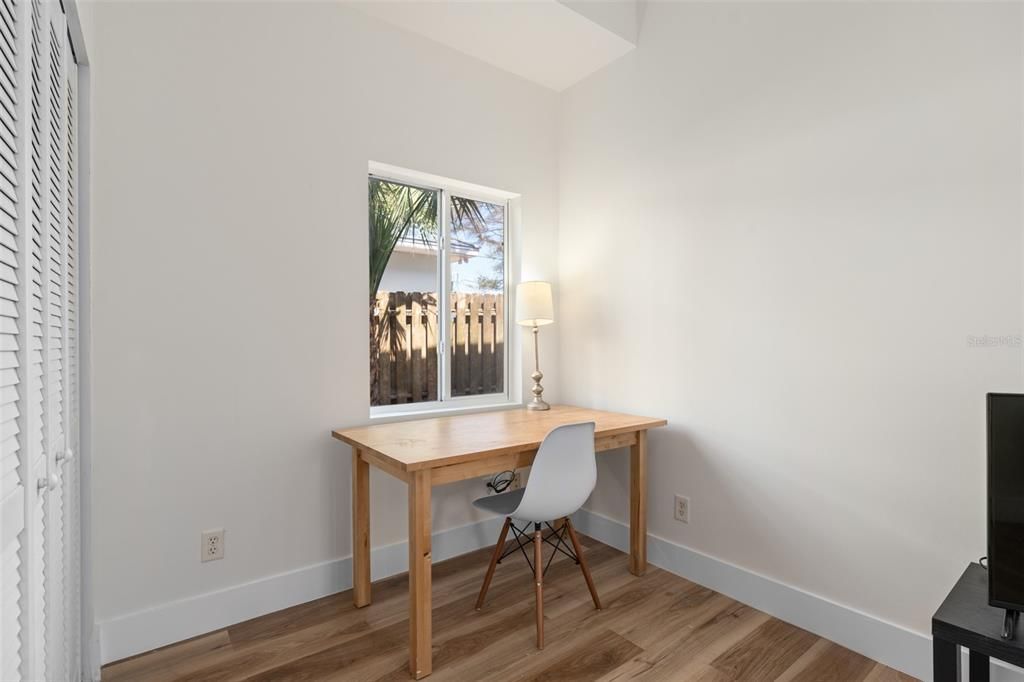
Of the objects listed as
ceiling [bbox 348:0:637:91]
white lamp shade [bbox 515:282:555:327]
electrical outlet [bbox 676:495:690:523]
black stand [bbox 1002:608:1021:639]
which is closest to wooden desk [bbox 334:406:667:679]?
electrical outlet [bbox 676:495:690:523]

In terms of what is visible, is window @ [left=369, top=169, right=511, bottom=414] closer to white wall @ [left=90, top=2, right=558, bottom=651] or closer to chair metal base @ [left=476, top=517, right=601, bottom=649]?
white wall @ [left=90, top=2, right=558, bottom=651]

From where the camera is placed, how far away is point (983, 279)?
169cm

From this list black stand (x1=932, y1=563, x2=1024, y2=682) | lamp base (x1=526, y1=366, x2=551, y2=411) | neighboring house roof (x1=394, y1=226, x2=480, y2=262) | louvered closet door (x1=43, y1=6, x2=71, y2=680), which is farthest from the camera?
lamp base (x1=526, y1=366, x2=551, y2=411)

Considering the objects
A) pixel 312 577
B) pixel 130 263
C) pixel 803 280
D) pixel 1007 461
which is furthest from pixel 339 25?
pixel 1007 461

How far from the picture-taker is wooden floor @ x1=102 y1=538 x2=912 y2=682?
1.84 meters

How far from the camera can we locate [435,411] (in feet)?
9.21

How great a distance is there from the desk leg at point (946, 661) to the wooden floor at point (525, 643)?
1.94 feet

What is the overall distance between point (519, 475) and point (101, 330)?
82.3 inches

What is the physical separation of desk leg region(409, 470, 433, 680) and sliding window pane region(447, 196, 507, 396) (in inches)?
47.8

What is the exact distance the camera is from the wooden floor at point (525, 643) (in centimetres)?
184

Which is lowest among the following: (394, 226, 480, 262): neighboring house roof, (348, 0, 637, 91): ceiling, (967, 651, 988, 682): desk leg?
(967, 651, 988, 682): desk leg

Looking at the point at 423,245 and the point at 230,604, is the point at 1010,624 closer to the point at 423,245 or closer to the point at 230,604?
the point at 230,604

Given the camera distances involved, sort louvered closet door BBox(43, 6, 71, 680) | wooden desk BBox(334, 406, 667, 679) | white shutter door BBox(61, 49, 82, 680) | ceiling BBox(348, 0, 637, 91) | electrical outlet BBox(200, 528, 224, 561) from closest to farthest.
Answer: louvered closet door BBox(43, 6, 71, 680)
white shutter door BBox(61, 49, 82, 680)
wooden desk BBox(334, 406, 667, 679)
electrical outlet BBox(200, 528, 224, 561)
ceiling BBox(348, 0, 637, 91)

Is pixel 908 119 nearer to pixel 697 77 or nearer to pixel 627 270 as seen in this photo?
pixel 697 77
